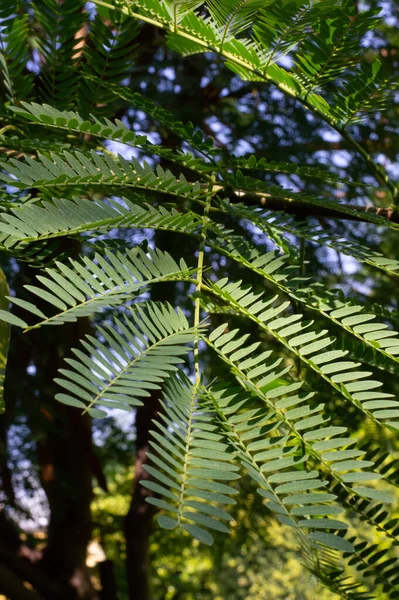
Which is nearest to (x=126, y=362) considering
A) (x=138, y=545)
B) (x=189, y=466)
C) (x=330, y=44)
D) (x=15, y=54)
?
(x=189, y=466)

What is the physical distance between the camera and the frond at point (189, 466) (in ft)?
0.84

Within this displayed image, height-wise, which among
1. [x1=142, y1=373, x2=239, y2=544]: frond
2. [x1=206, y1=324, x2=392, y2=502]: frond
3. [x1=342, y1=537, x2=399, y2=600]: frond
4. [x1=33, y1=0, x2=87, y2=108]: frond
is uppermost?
[x1=33, y1=0, x2=87, y2=108]: frond

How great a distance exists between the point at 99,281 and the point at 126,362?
0.29 feet

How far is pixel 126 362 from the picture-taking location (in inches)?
13.1

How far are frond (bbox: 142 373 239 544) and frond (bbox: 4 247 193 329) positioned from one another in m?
0.06

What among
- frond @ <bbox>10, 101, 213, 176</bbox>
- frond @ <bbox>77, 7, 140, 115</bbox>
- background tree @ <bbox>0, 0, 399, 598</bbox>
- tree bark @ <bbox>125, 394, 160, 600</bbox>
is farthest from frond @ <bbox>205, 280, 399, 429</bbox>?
tree bark @ <bbox>125, 394, 160, 600</bbox>

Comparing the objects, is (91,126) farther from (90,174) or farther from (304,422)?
(304,422)

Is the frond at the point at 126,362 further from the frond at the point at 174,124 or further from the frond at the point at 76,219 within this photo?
the frond at the point at 174,124

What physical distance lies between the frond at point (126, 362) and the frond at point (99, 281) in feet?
0.05

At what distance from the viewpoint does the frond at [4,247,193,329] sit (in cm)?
35

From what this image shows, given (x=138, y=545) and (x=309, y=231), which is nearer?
(x=309, y=231)

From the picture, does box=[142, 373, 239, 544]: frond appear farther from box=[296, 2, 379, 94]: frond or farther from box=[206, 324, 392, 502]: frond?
box=[296, 2, 379, 94]: frond

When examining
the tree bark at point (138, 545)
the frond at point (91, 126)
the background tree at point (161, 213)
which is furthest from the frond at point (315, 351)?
the tree bark at point (138, 545)

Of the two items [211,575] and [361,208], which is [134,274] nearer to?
[361,208]
